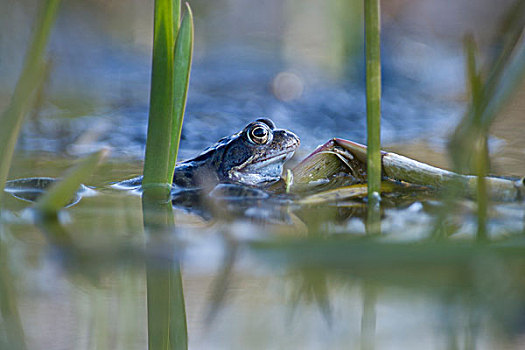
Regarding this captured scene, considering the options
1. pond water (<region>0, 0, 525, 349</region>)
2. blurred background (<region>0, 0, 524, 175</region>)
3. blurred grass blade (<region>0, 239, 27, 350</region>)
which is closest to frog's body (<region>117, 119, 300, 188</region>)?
pond water (<region>0, 0, 525, 349</region>)

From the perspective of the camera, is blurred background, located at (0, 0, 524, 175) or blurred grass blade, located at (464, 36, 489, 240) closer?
blurred grass blade, located at (464, 36, 489, 240)

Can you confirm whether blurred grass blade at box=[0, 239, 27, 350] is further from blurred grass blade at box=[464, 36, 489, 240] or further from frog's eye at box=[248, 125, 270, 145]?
frog's eye at box=[248, 125, 270, 145]

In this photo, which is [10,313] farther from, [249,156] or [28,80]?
[249,156]

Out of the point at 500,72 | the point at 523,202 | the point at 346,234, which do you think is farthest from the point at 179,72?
the point at 523,202

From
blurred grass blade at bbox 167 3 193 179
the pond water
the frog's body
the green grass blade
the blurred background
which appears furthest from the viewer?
the blurred background

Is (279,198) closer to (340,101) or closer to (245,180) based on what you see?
(245,180)

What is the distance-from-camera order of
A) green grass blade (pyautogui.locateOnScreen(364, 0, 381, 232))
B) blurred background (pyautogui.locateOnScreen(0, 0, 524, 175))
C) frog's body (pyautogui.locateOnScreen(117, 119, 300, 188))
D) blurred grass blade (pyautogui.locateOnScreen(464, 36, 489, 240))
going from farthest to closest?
blurred background (pyautogui.locateOnScreen(0, 0, 524, 175))
frog's body (pyautogui.locateOnScreen(117, 119, 300, 188))
green grass blade (pyautogui.locateOnScreen(364, 0, 381, 232))
blurred grass blade (pyautogui.locateOnScreen(464, 36, 489, 240))

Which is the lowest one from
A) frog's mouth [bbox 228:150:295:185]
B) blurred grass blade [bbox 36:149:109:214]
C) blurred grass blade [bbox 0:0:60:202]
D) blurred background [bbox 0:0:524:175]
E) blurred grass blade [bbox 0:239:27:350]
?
blurred grass blade [bbox 0:239:27:350]
